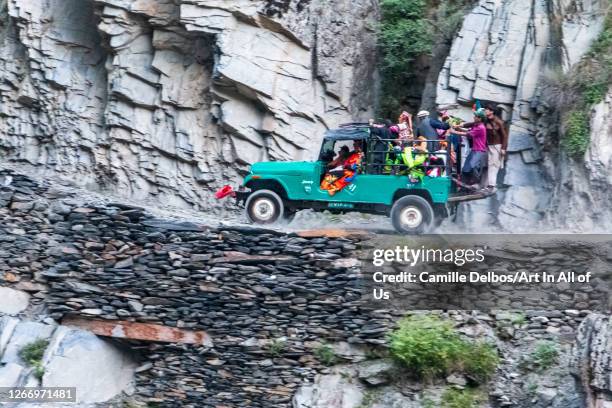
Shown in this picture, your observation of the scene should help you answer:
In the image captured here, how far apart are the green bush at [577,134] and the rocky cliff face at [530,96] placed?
0.38 feet

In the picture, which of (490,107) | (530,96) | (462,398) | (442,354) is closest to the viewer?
(462,398)

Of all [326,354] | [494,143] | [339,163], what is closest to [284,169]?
[339,163]

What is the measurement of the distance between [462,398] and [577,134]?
4695 mm

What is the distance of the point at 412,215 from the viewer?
512 inches

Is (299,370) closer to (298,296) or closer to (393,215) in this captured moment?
(298,296)

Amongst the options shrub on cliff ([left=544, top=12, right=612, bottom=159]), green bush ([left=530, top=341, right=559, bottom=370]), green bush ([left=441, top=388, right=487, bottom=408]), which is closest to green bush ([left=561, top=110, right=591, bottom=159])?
shrub on cliff ([left=544, top=12, right=612, bottom=159])

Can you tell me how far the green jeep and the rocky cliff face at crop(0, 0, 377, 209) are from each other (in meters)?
2.79

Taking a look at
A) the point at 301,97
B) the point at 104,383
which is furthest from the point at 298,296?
the point at 301,97

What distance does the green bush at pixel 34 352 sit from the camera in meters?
13.4

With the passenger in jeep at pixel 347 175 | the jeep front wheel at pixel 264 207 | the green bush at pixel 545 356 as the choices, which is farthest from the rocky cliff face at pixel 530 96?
the jeep front wheel at pixel 264 207

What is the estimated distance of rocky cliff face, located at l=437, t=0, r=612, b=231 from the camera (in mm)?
13656

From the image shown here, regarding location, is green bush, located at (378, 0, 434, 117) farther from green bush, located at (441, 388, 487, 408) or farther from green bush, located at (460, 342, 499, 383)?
green bush, located at (441, 388, 487, 408)

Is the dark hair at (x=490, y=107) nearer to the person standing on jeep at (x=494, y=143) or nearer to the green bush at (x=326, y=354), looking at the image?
the person standing on jeep at (x=494, y=143)

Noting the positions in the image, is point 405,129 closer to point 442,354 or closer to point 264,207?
point 264,207
